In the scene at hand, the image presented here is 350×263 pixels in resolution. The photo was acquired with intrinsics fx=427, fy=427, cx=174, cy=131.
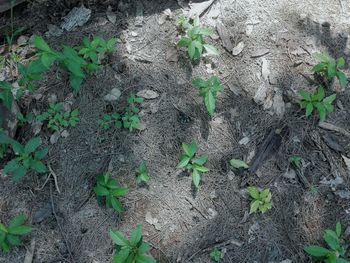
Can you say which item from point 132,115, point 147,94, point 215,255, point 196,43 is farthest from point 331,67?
point 215,255

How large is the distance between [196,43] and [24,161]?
1.48 metres

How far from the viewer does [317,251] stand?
108 inches

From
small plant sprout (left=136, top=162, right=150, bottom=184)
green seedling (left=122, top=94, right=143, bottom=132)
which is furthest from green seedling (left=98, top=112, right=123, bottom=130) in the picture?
small plant sprout (left=136, top=162, right=150, bottom=184)

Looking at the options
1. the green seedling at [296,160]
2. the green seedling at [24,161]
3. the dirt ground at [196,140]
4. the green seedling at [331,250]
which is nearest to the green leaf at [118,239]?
the dirt ground at [196,140]

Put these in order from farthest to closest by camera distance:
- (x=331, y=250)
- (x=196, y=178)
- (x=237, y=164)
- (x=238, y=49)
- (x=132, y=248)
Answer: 1. (x=238, y=49)
2. (x=237, y=164)
3. (x=196, y=178)
4. (x=331, y=250)
5. (x=132, y=248)

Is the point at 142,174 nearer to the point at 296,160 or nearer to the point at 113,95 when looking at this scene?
the point at 113,95

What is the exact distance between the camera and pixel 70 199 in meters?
2.91

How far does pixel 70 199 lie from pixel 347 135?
2066 mm

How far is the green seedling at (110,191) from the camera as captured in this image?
9.18 feet

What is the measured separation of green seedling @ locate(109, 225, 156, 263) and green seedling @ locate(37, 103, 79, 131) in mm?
867

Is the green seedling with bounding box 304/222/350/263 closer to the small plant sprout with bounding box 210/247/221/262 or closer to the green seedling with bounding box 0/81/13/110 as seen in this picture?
the small plant sprout with bounding box 210/247/221/262

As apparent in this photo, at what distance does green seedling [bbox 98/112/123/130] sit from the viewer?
3.07m

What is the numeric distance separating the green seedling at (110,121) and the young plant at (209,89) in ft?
2.01

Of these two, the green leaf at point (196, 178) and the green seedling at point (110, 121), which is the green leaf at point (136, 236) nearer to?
the green leaf at point (196, 178)
